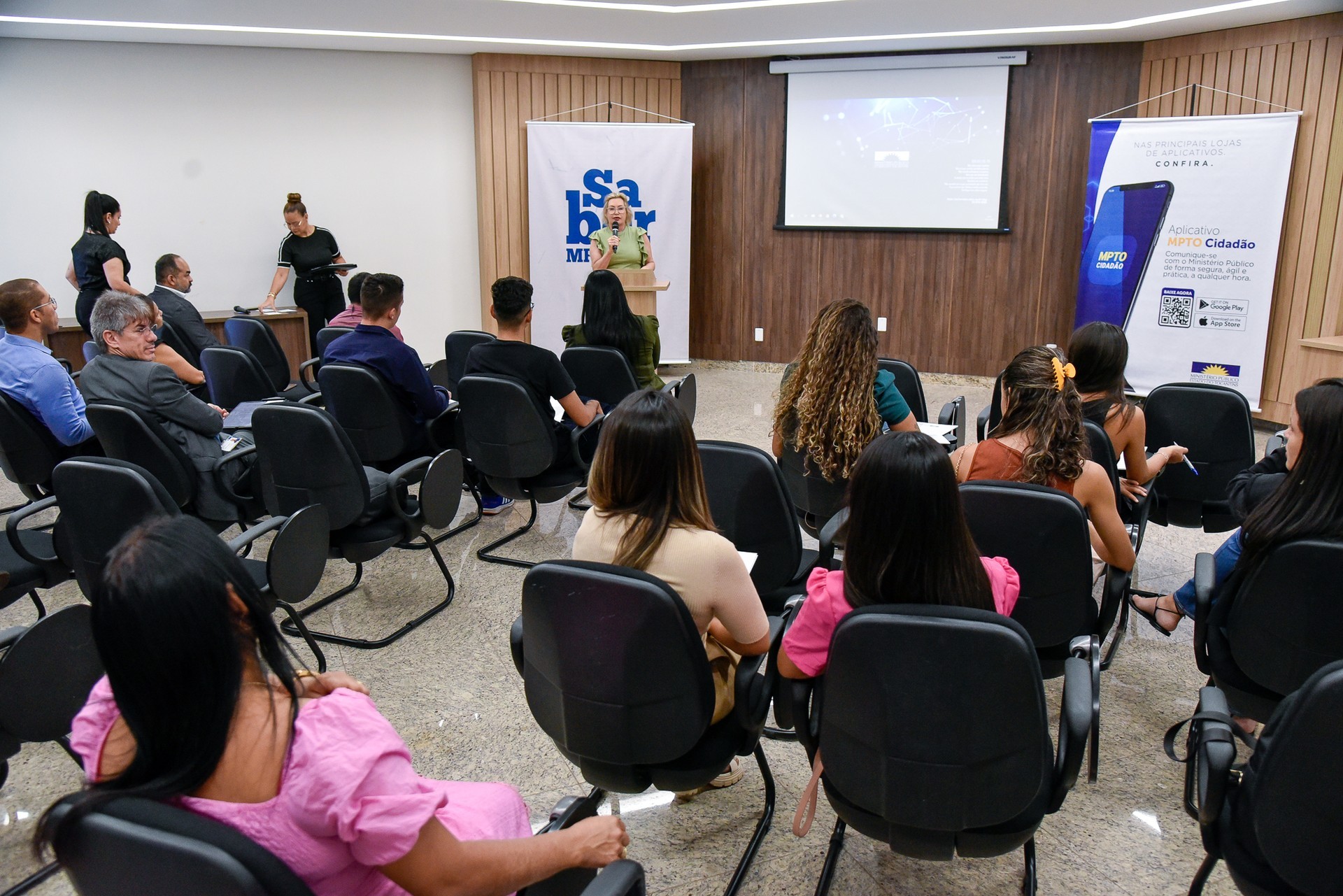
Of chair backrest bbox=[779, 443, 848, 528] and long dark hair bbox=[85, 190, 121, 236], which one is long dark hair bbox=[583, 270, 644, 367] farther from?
long dark hair bbox=[85, 190, 121, 236]

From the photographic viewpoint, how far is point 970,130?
780 centimetres

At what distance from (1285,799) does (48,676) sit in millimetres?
2429

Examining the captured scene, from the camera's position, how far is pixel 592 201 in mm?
8461

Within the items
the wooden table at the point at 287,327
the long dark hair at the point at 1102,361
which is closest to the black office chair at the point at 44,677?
the long dark hair at the point at 1102,361

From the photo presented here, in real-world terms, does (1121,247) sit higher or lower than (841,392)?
higher

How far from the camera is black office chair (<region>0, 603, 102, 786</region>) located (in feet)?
6.36

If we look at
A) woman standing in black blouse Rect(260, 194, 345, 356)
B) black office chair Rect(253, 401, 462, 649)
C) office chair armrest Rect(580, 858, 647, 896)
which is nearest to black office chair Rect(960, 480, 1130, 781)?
office chair armrest Rect(580, 858, 647, 896)

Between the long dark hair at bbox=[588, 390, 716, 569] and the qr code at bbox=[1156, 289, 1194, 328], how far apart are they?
242 inches

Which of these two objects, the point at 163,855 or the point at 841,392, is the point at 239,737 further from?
the point at 841,392

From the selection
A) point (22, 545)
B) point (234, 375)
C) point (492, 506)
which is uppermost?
point (234, 375)

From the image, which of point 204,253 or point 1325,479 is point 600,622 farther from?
point 204,253

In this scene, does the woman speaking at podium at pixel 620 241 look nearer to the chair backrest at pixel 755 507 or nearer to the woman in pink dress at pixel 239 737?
the chair backrest at pixel 755 507

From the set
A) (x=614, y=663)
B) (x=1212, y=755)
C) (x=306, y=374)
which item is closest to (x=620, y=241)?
(x=306, y=374)

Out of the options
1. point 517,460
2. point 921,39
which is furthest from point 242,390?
point 921,39
